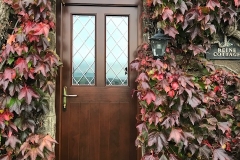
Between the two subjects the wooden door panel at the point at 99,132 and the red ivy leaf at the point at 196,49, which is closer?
the red ivy leaf at the point at 196,49

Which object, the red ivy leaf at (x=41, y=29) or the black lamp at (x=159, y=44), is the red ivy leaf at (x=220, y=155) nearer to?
the black lamp at (x=159, y=44)

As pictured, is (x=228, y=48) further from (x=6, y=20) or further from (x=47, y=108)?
(x=6, y=20)

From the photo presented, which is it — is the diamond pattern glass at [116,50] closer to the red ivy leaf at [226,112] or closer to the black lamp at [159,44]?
the black lamp at [159,44]

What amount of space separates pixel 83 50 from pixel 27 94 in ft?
2.68

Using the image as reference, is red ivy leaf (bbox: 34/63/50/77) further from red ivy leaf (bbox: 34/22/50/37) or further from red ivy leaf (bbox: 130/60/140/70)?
red ivy leaf (bbox: 130/60/140/70)

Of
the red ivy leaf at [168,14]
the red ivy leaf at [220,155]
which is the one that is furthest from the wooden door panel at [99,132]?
the red ivy leaf at [168,14]

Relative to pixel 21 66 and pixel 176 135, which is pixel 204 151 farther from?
pixel 21 66

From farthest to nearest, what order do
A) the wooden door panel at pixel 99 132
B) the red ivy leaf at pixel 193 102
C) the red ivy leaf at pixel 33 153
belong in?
the wooden door panel at pixel 99 132 < the red ivy leaf at pixel 193 102 < the red ivy leaf at pixel 33 153

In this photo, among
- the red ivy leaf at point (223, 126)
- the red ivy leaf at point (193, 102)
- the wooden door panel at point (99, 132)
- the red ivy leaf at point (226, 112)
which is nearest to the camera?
the red ivy leaf at point (193, 102)

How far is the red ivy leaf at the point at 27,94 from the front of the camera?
258 centimetres

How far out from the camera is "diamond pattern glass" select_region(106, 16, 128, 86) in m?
3.14

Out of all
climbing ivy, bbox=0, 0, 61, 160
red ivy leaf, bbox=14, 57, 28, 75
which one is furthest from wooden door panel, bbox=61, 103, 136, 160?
red ivy leaf, bbox=14, 57, 28, 75

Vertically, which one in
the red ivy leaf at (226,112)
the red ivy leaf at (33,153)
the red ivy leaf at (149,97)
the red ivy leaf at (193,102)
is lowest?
the red ivy leaf at (33,153)

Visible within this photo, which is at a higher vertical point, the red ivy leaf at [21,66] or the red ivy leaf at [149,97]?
the red ivy leaf at [21,66]
